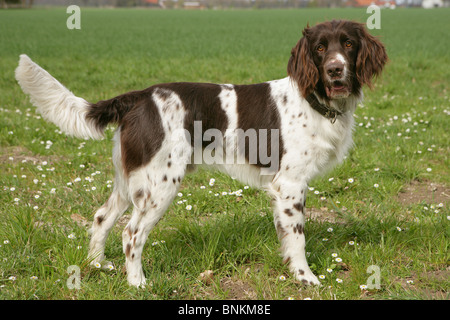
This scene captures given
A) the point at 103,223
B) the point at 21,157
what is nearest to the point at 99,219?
the point at 103,223

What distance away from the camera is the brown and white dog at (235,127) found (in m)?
3.12

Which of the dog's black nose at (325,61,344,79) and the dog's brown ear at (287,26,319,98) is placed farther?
the dog's brown ear at (287,26,319,98)

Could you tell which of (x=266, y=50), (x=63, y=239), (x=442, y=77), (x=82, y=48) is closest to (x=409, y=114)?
(x=442, y=77)

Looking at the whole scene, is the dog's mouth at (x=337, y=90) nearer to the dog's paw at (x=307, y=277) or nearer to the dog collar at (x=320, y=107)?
the dog collar at (x=320, y=107)

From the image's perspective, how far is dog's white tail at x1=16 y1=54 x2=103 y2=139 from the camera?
304cm

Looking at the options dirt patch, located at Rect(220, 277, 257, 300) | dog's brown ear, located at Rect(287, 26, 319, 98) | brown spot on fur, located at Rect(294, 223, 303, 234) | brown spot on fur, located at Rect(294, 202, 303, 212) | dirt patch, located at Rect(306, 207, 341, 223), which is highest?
dog's brown ear, located at Rect(287, 26, 319, 98)

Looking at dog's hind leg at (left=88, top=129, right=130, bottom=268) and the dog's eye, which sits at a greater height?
the dog's eye

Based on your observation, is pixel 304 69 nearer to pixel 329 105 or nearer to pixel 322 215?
pixel 329 105

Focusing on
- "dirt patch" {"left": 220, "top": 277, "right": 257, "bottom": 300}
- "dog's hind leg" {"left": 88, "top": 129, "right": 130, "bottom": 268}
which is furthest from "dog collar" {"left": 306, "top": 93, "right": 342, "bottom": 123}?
"dog's hind leg" {"left": 88, "top": 129, "right": 130, "bottom": 268}

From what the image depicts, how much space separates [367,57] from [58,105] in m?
2.16

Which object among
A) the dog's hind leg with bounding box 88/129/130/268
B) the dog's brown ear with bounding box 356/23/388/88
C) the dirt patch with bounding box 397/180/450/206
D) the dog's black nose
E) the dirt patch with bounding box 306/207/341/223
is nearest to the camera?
the dog's black nose

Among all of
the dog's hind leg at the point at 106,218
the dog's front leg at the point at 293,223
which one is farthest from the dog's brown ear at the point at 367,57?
the dog's hind leg at the point at 106,218

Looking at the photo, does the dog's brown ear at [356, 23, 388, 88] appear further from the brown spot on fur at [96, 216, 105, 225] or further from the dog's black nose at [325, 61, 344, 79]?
the brown spot on fur at [96, 216, 105, 225]

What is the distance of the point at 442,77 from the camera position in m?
10.6
